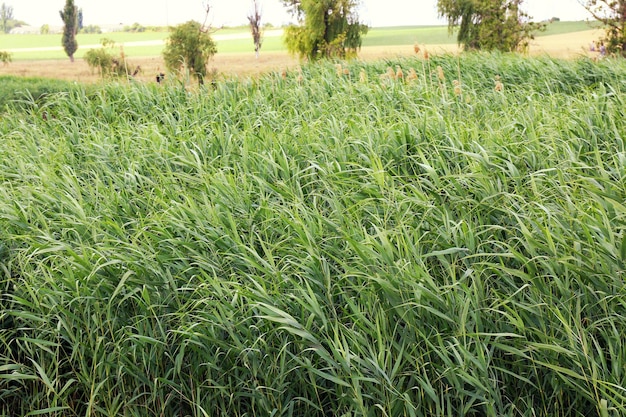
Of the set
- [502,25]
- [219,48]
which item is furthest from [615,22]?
[219,48]

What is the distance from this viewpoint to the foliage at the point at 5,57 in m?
14.8

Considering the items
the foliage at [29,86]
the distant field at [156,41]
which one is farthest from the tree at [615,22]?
the foliage at [29,86]

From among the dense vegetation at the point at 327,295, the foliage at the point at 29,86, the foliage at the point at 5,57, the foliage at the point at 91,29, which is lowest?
the dense vegetation at the point at 327,295

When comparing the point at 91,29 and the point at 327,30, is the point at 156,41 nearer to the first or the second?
the point at 91,29

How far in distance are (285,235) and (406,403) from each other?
999 mm

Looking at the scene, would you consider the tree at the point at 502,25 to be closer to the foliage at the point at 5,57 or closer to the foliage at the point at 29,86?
the foliage at the point at 29,86

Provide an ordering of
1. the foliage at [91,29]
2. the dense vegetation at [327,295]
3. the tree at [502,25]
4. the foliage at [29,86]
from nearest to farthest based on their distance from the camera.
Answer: the dense vegetation at [327,295] < the foliage at [29,86] < the tree at [502,25] < the foliage at [91,29]

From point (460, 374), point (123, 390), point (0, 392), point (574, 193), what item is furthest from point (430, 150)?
point (0, 392)

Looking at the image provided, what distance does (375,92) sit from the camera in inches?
243

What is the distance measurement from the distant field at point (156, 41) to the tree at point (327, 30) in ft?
3.16

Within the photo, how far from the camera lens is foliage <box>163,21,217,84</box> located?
1474 centimetres

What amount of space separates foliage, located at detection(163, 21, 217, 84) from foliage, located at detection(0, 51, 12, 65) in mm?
3414

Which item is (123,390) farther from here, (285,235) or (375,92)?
(375,92)

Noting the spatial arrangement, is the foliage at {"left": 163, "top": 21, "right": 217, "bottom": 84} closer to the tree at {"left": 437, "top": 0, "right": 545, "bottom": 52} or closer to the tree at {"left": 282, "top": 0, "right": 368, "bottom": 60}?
the tree at {"left": 282, "top": 0, "right": 368, "bottom": 60}
